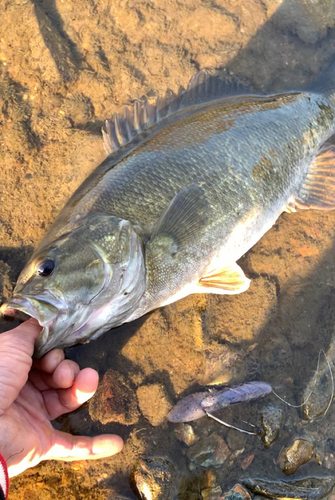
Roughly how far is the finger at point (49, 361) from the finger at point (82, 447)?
547 millimetres

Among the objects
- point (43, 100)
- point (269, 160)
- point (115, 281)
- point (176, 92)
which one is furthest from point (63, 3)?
point (115, 281)

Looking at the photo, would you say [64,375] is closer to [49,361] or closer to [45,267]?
[49,361]

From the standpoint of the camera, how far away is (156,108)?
3.47 metres

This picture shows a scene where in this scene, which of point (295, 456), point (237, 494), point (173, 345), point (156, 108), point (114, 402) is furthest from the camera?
point (156, 108)

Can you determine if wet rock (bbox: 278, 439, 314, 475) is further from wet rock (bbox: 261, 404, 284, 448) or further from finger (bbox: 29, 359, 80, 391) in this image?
finger (bbox: 29, 359, 80, 391)

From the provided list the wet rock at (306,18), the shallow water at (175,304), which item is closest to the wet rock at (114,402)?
the shallow water at (175,304)

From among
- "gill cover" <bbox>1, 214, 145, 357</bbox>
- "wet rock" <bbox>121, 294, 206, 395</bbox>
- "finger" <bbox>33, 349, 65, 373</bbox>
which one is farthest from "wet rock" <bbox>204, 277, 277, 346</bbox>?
"finger" <bbox>33, 349, 65, 373</bbox>

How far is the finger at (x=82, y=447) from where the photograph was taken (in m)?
2.73

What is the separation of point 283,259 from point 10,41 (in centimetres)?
349

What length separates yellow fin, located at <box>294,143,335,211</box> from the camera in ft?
12.7

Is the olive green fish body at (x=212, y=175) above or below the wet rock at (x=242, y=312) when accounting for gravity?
above

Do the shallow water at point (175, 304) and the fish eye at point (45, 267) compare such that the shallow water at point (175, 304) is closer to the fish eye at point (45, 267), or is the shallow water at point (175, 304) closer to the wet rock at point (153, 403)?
the wet rock at point (153, 403)

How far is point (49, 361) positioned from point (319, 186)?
9.88 ft

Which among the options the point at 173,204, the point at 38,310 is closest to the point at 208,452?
the point at 38,310
